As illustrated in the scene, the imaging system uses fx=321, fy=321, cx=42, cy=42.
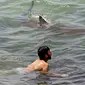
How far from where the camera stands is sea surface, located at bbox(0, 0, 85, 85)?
8.09 metres

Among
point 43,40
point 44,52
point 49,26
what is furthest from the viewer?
point 49,26

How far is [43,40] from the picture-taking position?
11.3 metres

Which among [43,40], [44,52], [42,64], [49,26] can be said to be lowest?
[43,40]

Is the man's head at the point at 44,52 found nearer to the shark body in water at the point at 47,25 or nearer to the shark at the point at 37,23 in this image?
the shark body in water at the point at 47,25

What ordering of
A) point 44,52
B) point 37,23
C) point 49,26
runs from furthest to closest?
point 37,23 → point 49,26 → point 44,52

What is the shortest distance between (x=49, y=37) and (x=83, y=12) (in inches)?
131

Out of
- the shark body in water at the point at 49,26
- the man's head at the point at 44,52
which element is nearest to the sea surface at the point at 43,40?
the shark body in water at the point at 49,26

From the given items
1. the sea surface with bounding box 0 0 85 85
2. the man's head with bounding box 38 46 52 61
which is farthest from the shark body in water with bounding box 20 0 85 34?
the man's head with bounding box 38 46 52 61

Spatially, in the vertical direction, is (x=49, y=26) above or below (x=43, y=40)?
above

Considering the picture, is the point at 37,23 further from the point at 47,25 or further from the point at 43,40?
the point at 43,40

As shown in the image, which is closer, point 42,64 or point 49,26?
point 42,64

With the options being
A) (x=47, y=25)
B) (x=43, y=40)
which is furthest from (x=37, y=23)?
(x=43, y=40)

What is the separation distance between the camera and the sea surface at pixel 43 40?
318 inches

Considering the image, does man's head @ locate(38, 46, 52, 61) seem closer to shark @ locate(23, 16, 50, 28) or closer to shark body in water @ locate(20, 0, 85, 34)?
shark body in water @ locate(20, 0, 85, 34)
